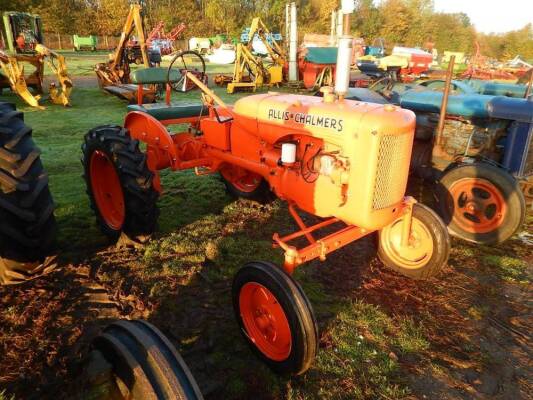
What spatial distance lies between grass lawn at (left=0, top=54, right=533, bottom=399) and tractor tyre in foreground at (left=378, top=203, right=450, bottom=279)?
0.44ft

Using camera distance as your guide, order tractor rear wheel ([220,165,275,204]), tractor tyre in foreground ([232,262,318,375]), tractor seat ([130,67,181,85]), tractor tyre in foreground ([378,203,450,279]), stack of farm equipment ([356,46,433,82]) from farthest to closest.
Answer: stack of farm equipment ([356,46,433,82]), tractor rear wheel ([220,165,275,204]), tractor seat ([130,67,181,85]), tractor tyre in foreground ([378,203,450,279]), tractor tyre in foreground ([232,262,318,375])

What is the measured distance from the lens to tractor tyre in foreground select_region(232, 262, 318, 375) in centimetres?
211

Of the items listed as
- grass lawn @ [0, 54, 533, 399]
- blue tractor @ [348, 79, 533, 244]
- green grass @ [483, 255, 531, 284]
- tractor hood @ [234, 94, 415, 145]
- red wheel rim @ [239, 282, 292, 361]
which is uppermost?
tractor hood @ [234, 94, 415, 145]

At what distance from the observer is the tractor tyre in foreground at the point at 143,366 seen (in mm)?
A: 1301

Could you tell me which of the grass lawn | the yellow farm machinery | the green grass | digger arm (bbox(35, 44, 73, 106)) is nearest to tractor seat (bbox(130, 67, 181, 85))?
the grass lawn

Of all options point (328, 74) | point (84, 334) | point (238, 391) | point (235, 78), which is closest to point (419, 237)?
point (238, 391)

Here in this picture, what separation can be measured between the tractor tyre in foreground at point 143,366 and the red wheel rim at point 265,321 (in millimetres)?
922

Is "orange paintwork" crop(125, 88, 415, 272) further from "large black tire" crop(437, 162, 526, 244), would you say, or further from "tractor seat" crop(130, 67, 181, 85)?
"large black tire" crop(437, 162, 526, 244)

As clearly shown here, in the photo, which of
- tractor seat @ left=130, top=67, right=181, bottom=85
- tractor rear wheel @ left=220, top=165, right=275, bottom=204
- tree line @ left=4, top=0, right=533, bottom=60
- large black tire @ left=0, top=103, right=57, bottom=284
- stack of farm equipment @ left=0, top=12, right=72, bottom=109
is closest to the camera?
large black tire @ left=0, top=103, right=57, bottom=284

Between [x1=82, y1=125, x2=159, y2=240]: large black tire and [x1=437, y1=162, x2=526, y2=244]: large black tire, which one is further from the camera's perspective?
[x1=437, y1=162, x2=526, y2=244]: large black tire

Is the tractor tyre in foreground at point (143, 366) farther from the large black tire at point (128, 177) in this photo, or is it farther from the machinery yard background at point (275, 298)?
the large black tire at point (128, 177)

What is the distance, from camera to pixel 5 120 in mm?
2725

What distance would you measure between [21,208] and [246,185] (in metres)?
2.46

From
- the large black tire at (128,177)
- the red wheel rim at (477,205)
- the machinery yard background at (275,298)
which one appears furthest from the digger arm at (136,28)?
the red wheel rim at (477,205)
